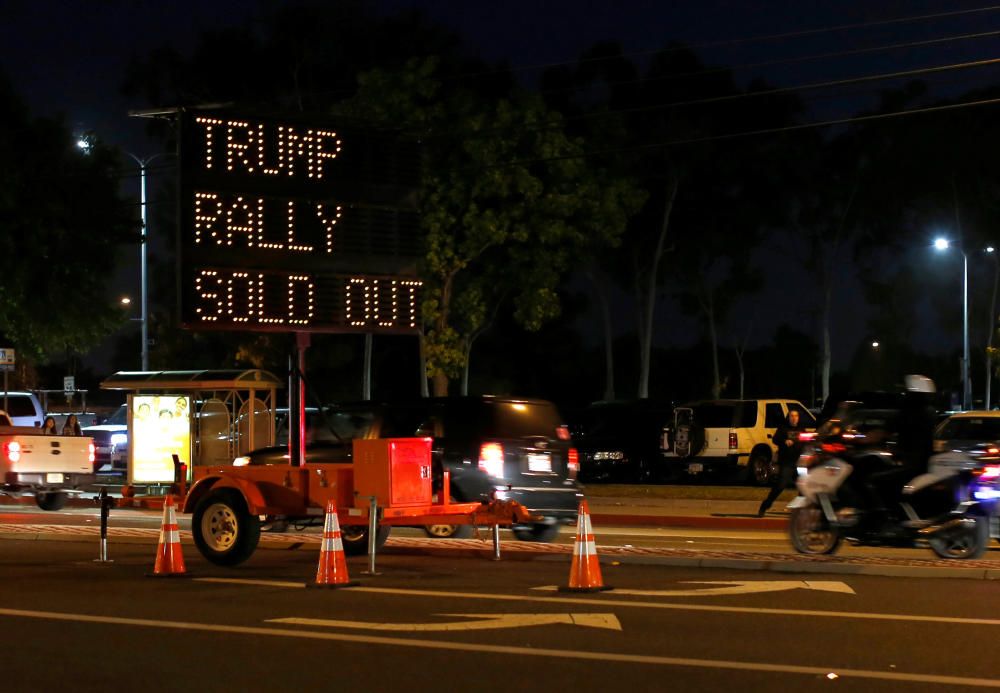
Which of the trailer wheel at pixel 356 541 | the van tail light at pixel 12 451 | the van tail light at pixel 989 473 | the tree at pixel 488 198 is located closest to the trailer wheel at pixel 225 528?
the trailer wheel at pixel 356 541

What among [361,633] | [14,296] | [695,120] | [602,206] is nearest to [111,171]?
[14,296]

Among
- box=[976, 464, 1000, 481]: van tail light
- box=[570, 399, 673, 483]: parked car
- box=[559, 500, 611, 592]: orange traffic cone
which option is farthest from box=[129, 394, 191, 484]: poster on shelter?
box=[976, 464, 1000, 481]: van tail light

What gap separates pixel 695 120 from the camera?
1815 inches

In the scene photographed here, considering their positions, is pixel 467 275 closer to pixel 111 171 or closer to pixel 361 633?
pixel 111 171

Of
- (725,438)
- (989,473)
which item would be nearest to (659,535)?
(989,473)

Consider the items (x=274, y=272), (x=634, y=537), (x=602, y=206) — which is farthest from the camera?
(x=602, y=206)

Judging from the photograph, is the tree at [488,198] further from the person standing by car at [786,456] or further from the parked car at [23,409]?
the person standing by car at [786,456]

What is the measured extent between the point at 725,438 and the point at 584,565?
18.7 m

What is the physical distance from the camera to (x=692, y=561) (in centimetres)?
1509

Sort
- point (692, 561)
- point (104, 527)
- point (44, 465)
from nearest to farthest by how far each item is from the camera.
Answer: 1. point (692, 561)
2. point (104, 527)
3. point (44, 465)

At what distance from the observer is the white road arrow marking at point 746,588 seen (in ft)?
41.6

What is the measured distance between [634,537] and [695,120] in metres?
28.8

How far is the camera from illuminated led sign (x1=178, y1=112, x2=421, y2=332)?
54.9 feet

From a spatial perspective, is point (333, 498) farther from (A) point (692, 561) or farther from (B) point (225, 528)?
(A) point (692, 561)
